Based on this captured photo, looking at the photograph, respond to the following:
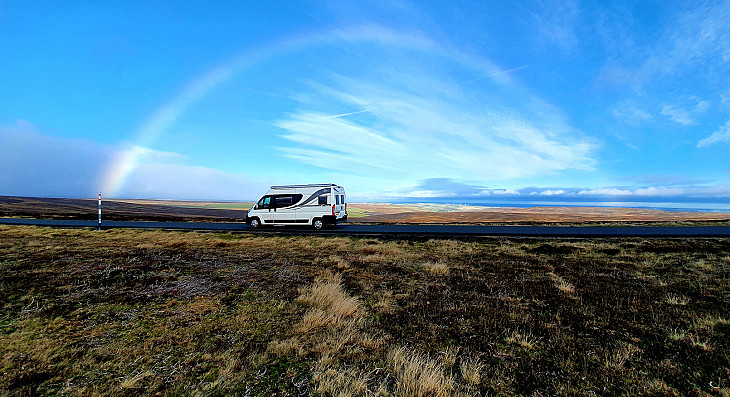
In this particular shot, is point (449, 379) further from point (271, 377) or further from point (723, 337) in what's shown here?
point (723, 337)

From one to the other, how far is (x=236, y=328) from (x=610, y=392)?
5514mm

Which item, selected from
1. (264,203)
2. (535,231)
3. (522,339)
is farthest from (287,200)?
Result: (535,231)

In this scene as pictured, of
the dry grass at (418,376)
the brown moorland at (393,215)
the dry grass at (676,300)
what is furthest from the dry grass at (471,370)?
the brown moorland at (393,215)

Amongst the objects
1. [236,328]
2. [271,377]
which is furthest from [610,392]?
[236,328]

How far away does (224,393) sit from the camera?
3258 mm

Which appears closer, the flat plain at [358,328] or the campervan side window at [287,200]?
the flat plain at [358,328]

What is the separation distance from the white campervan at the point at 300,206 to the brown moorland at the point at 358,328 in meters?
10.3

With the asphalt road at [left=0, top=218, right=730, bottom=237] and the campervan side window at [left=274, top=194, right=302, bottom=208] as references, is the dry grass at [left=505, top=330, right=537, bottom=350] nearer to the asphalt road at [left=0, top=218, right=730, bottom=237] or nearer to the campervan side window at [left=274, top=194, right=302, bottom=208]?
the asphalt road at [left=0, top=218, right=730, bottom=237]

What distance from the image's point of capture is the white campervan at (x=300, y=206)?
2027 cm

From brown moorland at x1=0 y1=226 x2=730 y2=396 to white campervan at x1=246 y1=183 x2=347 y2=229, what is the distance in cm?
1035

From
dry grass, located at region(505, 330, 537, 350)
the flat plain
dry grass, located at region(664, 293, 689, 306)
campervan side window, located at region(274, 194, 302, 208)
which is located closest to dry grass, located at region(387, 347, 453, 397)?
the flat plain

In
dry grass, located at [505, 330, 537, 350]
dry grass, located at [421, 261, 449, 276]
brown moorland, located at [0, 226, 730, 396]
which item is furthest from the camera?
dry grass, located at [421, 261, 449, 276]

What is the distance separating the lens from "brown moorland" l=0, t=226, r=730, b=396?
347 cm

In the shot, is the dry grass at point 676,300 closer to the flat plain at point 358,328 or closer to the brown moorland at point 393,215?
the flat plain at point 358,328
